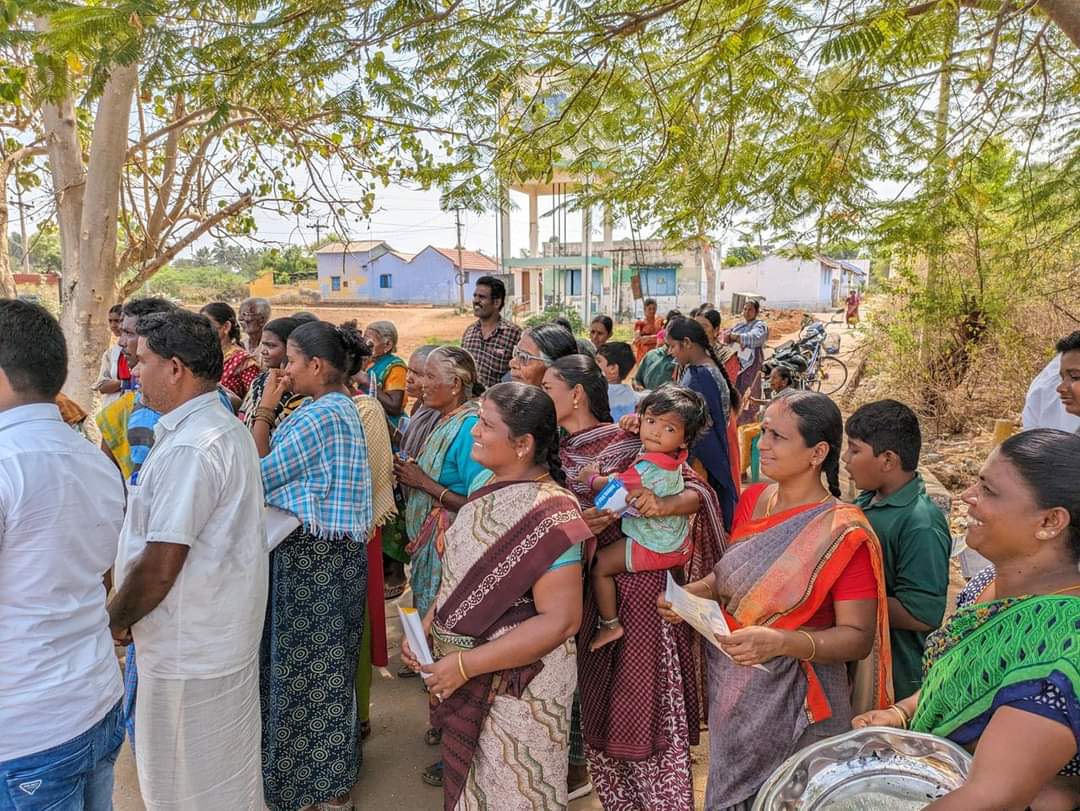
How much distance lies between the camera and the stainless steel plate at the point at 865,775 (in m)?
1.40

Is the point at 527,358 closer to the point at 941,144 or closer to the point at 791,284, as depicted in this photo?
the point at 941,144

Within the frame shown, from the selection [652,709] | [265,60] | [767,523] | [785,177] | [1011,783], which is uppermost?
[265,60]

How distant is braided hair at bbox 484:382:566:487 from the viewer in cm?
207

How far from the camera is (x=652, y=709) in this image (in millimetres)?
2477

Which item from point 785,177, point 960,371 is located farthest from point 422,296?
point 785,177

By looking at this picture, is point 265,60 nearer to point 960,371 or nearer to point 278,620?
point 278,620

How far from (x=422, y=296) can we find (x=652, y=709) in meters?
42.4

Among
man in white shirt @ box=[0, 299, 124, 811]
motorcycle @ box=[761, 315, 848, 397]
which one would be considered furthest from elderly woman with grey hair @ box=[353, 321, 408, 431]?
motorcycle @ box=[761, 315, 848, 397]

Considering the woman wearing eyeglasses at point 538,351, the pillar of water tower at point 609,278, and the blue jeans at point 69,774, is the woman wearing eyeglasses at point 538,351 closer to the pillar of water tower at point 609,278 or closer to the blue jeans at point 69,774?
the blue jeans at point 69,774

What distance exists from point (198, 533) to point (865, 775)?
176cm

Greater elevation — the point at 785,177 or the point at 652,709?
the point at 785,177

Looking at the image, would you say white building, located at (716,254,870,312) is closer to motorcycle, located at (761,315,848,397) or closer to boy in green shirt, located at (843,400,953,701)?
motorcycle, located at (761,315,848,397)

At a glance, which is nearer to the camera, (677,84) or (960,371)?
(677,84)

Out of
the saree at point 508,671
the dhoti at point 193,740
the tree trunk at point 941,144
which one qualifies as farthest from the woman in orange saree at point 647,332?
the dhoti at point 193,740
